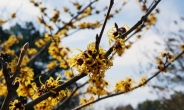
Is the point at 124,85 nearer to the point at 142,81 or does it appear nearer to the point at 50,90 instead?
the point at 142,81

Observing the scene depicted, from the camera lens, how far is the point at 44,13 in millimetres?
5641

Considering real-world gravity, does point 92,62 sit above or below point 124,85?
below

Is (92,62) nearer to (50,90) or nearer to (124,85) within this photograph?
(50,90)

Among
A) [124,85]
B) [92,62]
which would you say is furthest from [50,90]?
[124,85]

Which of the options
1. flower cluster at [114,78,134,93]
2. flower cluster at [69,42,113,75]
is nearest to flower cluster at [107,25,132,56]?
flower cluster at [69,42,113,75]

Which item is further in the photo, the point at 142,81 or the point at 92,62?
the point at 142,81

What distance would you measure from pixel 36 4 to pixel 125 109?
43.5 m

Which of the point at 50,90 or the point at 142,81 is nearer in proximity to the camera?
the point at 50,90

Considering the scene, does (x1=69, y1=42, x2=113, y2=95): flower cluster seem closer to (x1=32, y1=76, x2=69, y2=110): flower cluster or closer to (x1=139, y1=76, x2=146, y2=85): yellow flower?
(x1=32, y1=76, x2=69, y2=110): flower cluster

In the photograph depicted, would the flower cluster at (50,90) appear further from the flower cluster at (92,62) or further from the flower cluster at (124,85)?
the flower cluster at (124,85)

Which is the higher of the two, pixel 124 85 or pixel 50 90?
pixel 124 85

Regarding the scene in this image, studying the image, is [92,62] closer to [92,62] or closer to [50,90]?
[92,62]

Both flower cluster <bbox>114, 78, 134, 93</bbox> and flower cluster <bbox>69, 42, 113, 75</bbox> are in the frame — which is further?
flower cluster <bbox>114, 78, 134, 93</bbox>

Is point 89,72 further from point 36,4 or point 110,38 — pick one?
point 36,4
